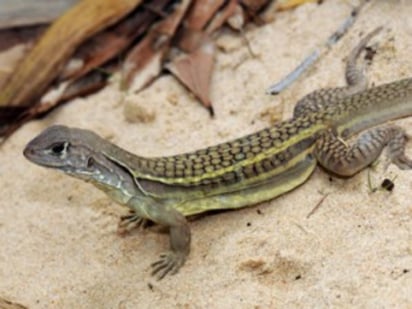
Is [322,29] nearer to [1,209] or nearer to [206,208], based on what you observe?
[206,208]

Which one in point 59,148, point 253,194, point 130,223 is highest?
point 59,148

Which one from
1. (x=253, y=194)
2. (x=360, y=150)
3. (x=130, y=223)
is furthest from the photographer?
(x=130, y=223)

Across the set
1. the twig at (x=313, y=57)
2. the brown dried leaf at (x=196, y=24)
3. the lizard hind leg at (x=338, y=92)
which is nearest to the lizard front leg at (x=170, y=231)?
the lizard hind leg at (x=338, y=92)

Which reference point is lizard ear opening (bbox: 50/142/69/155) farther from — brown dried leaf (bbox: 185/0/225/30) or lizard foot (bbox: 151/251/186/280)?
brown dried leaf (bbox: 185/0/225/30)

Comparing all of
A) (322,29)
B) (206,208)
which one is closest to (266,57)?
(322,29)

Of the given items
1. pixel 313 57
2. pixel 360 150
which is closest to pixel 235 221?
pixel 360 150

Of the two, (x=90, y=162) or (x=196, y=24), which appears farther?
(x=196, y=24)

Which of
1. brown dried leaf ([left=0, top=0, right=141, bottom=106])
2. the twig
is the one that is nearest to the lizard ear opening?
the twig

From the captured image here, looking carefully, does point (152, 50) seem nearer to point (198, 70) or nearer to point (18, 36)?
point (198, 70)
